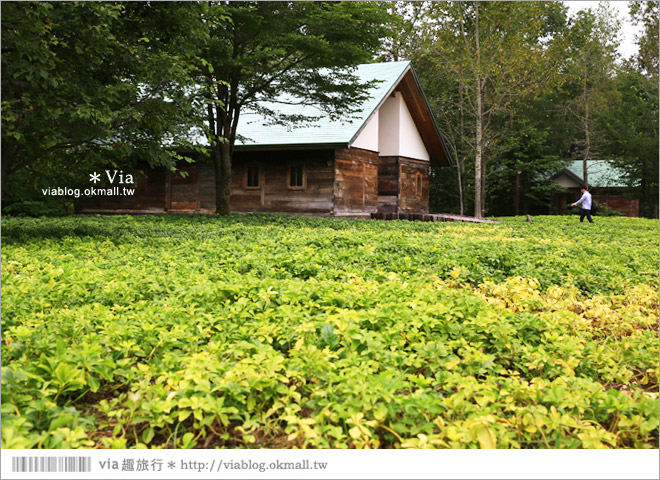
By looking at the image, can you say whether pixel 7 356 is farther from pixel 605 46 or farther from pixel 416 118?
pixel 605 46

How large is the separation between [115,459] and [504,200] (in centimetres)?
4305

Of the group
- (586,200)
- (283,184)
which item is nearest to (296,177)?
(283,184)

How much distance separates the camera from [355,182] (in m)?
25.0

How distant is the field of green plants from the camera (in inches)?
118

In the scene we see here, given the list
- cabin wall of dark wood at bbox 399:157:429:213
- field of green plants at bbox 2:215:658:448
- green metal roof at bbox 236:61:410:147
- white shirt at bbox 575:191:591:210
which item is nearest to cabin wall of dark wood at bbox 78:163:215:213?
green metal roof at bbox 236:61:410:147

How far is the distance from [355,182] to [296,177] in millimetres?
2585

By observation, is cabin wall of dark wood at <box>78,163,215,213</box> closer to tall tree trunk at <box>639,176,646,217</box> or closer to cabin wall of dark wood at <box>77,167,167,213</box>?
cabin wall of dark wood at <box>77,167,167,213</box>

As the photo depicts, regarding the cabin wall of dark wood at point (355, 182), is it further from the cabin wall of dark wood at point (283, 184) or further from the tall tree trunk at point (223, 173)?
the tall tree trunk at point (223, 173)

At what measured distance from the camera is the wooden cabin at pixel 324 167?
2353 cm

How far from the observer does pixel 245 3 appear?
1734cm

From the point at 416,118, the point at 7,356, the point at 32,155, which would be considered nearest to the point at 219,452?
the point at 7,356

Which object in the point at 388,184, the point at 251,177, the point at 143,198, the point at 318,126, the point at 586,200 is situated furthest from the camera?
the point at 388,184

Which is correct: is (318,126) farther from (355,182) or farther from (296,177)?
(355,182)

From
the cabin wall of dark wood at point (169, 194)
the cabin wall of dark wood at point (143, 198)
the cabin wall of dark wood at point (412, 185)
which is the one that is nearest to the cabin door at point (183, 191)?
the cabin wall of dark wood at point (169, 194)
